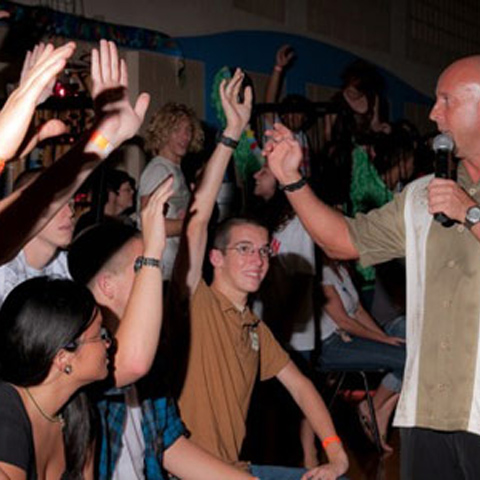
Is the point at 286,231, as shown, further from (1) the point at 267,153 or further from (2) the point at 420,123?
(2) the point at 420,123

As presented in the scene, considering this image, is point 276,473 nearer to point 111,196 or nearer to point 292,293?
point 292,293

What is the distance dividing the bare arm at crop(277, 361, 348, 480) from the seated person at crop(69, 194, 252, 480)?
0.32m

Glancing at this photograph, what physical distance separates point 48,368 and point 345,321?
3237 millimetres

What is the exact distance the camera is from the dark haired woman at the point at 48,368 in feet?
6.66

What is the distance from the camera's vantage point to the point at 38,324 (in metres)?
2.04

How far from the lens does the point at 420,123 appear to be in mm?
10250

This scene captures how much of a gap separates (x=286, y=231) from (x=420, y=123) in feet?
19.1

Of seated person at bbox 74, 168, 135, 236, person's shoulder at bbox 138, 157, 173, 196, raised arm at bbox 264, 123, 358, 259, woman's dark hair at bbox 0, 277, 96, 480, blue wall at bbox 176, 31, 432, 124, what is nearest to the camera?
woman's dark hair at bbox 0, 277, 96, 480

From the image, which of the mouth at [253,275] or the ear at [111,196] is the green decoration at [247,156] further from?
the mouth at [253,275]

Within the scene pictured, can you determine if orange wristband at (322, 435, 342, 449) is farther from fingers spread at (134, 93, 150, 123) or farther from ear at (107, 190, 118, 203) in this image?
ear at (107, 190, 118, 203)

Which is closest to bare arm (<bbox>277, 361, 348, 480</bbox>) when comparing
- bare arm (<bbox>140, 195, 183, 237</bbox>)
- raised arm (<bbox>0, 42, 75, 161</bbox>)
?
bare arm (<bbox>140, 195, 183, 237</bbox>)

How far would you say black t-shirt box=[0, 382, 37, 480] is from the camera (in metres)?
1.93

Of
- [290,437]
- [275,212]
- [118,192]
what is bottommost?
[290,437]

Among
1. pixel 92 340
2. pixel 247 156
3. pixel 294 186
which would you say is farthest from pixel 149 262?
pixel 247 156
